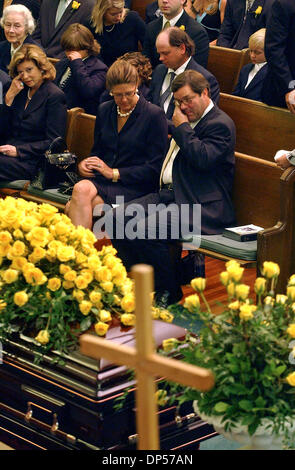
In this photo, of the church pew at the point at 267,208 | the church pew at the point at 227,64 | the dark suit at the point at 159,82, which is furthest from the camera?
the church pew at the point at 227,64

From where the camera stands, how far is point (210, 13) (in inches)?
367

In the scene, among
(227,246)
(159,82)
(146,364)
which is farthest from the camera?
(159,82)

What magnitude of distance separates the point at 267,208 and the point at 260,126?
3.56ft

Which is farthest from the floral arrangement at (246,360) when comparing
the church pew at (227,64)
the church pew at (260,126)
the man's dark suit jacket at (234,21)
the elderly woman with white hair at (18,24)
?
the man's dark suit jacket at (234,21)

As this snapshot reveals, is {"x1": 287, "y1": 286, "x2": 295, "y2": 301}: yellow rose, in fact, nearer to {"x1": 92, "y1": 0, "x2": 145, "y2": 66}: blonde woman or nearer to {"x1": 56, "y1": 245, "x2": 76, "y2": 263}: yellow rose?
{"x1": 56, "y1": 245, "x2": 76, "y2": 263}: yellow rose

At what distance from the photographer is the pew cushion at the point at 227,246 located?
5.32 metres

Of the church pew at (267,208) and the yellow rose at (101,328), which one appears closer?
the yellow rose at (101,328)

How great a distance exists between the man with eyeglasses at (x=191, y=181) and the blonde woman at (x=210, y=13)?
146 inches

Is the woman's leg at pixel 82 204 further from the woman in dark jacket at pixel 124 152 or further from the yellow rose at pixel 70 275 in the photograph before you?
the yellow rose at pixel 70 275

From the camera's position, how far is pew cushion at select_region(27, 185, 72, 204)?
253 inches

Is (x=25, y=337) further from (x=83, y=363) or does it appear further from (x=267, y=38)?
(x=267, y=38)

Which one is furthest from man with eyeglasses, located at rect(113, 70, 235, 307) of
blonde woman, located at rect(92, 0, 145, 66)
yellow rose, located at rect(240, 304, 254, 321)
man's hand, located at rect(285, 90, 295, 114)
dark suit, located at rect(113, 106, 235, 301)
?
yellow rose, located at rect(240, 304, 254, 321)

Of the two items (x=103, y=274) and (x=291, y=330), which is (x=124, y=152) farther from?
(x=291, y=330)

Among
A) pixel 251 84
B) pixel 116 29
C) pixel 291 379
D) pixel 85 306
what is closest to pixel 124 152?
pixel 251 84
